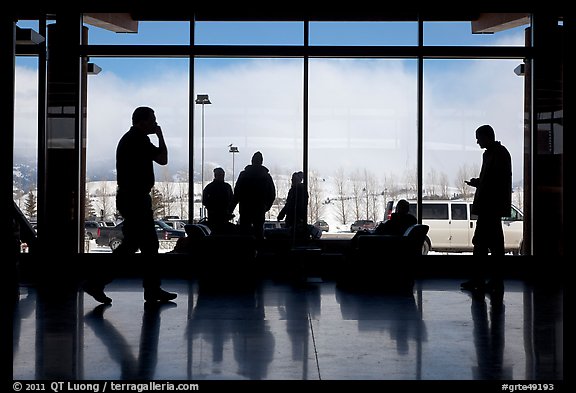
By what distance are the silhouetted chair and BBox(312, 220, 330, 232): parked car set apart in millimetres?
1476

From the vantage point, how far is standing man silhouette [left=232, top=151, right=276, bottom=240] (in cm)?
941

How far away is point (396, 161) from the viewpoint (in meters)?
9.59

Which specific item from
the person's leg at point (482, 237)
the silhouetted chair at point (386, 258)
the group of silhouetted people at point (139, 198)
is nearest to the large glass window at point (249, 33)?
the silhouetted chair at point (386, 258)

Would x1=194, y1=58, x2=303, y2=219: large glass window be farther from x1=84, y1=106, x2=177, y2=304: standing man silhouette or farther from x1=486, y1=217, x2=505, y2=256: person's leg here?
x1=84, y1=106, x2=177, y2=304: standing man silhouette

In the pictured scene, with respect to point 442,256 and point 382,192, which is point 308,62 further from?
point 442,256

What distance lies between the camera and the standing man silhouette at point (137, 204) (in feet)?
19.4

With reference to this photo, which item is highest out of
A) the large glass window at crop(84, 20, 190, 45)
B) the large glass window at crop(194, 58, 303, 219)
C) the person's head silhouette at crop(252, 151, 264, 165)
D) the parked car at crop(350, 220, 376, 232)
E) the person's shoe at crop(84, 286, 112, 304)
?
the large glass window at crop(84, 20, 190, 45)

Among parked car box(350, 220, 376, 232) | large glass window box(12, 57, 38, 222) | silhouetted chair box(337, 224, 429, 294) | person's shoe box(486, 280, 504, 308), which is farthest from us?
parked car box(350, 220, 376, 232)

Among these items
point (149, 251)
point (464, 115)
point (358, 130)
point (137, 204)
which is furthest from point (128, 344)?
point (464, 115)

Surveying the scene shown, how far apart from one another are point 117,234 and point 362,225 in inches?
128

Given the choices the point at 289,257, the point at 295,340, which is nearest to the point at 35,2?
the point at 295,340

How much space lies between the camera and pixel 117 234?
9500 mm

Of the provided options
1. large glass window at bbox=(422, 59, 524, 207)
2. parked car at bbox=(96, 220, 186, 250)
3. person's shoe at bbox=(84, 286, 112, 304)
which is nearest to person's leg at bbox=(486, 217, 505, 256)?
large glass window at bbox=(422, 59, 524, 207)
